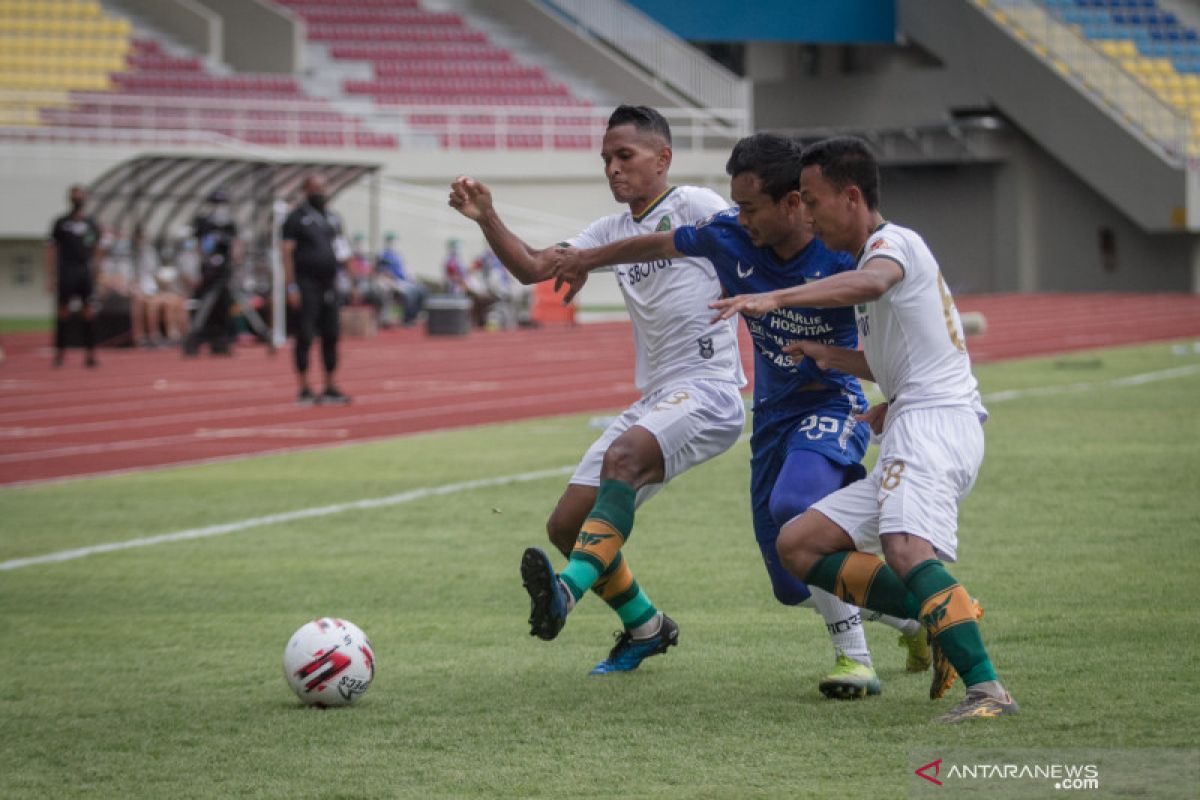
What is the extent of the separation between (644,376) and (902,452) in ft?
5.86

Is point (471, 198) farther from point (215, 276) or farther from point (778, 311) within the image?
point (215, 276)

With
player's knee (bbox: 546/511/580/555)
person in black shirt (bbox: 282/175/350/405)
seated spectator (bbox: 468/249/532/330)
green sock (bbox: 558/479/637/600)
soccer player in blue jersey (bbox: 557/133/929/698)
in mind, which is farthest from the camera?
seated spectator (bbox: 468/249/532/330)

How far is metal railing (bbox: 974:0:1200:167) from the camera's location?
39344 millimetres

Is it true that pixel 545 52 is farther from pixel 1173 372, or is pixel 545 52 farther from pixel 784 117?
pixel 1173 372

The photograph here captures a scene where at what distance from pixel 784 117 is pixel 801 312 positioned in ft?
135

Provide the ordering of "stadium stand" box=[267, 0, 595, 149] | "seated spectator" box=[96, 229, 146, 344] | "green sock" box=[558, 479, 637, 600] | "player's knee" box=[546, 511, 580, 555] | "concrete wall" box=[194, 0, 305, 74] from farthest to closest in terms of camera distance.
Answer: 1. "concrete wall" box=[194, 0, 305, 74]
2. "stadium stand" box=[267, 0, 595, 149]
3. "seated spectator" box=[96, 229, 146, 344]
4. "player's knee" box=[546, 511, 580, 555]
5. "green sock" box=[558, 479, 637, 600]

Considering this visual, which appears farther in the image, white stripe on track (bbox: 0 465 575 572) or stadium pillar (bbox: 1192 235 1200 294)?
stadium pillar (bbox: 1192 235 1200 294)

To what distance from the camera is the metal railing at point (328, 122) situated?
34.9m

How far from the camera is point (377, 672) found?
6.71m

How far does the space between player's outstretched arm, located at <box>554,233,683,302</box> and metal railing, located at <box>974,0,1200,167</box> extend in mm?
34684

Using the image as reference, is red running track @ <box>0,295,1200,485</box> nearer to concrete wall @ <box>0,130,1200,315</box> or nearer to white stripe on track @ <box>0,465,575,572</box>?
white stripe on track @ <box>0,465,575,572</box>

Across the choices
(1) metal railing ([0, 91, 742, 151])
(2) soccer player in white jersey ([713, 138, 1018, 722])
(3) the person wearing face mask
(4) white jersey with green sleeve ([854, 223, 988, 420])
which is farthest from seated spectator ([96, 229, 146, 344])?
(4) white jersey with green sleeve ([854, 223, 988, 420])

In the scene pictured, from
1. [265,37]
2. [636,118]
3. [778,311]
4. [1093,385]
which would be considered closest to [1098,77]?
[265,37]

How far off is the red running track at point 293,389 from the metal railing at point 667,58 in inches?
407
